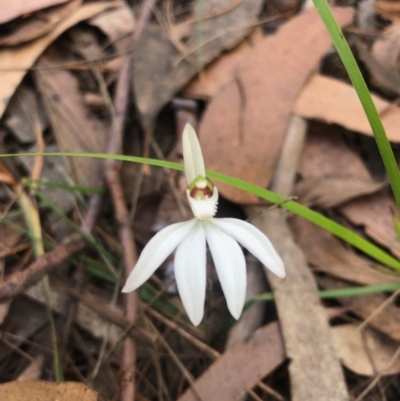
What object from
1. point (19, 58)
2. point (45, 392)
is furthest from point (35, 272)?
point (19, 58)

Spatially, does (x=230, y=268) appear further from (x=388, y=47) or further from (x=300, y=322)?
(x=388, y=47)

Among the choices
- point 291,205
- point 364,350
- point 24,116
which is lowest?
point 364,350

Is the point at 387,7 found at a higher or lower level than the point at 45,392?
higher

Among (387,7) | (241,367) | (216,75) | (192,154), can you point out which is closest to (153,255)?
(192,154)

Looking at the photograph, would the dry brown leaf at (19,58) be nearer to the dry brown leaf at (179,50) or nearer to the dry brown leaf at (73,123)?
the dry brown leaf at (73,123)

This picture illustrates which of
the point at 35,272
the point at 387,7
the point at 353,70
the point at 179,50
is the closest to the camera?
the point at 353,70

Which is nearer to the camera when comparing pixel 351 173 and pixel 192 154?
pixel 192 154

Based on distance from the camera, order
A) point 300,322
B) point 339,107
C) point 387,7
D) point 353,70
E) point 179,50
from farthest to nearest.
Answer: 1. point 387,7
2. point 179,50
3. point 339,107
4. point 300,322
5. point 353,70

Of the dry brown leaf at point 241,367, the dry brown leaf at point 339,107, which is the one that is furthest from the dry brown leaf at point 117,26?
the dry brown leaf at point 241,367
